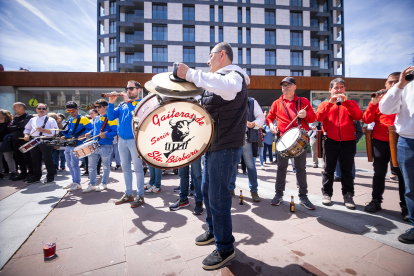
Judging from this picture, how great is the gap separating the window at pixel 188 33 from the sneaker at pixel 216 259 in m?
34.2

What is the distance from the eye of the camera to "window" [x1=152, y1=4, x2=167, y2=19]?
102 ft

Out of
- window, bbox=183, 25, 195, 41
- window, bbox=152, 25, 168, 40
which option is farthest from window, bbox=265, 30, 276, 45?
window, bbox=152, 25, 168, 40

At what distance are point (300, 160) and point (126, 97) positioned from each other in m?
3.29

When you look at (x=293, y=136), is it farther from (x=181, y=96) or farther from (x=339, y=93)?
(x=181, y=96)

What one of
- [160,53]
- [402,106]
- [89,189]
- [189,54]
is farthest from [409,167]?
[160,53]

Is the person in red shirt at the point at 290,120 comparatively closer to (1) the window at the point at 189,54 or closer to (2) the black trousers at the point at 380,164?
(2) the black trousers at the point at 380,164

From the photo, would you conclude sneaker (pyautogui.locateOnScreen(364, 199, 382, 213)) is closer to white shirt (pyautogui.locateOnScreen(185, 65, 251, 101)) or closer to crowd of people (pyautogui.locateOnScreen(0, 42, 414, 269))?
crowd of people (pyautogui.locateOnScreen(0, 42, 414, 269))

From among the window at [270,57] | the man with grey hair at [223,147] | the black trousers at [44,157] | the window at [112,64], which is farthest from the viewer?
the window at [112,64]

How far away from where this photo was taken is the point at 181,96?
167cm

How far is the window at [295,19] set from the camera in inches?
1342

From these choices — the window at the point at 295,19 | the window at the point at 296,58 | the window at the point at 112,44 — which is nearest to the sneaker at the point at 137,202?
the window at the point at 296,58

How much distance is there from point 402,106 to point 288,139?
1.44m

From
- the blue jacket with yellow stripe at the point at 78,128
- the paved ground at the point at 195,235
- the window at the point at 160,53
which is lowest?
the paved ground at the point at 195,235

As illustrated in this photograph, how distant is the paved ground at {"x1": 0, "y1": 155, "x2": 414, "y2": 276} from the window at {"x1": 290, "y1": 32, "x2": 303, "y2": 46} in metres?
36.5
